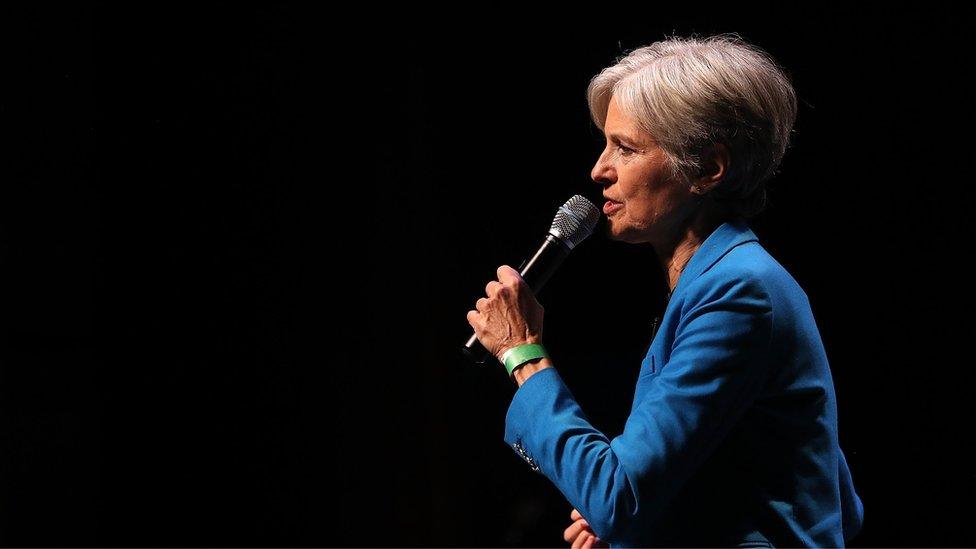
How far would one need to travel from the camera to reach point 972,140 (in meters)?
2.13

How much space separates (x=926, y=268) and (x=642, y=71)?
121 cm

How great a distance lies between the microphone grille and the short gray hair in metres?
0.16

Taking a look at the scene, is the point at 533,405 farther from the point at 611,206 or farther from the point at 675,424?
the point at 611,206

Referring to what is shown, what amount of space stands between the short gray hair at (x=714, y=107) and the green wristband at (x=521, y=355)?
0.98 feet

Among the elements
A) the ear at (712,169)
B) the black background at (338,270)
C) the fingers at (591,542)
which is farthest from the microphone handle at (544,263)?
the black background at (338,270)

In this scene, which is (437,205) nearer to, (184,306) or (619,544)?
(184,306)

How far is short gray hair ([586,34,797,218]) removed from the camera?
1249 millimetres

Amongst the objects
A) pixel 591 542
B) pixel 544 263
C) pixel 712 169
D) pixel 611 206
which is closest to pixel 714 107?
pixel 712 169

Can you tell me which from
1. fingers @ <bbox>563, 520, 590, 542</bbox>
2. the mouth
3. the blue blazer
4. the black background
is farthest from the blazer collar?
the black background

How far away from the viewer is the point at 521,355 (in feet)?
4.06

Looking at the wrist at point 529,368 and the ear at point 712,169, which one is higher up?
the ear at point 712,169

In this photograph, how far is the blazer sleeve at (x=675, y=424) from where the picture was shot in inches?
43.2

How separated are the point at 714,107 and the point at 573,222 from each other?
256 millimetres

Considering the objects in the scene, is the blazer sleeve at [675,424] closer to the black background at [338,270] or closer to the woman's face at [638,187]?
the woman's face at [638,187]
